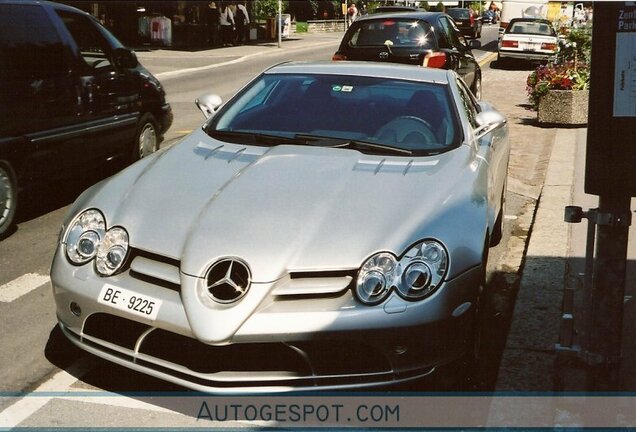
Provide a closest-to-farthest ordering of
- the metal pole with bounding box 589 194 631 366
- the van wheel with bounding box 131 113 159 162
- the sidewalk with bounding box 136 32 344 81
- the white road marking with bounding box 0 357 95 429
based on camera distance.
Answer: the metal pole with bounding box 589 194 631 366 < the white road marking with bounding box 0 357 95 429 < the van wheel with bounding box 131 113 159 162 < the sidewalk with bounding box 136 32 344 81

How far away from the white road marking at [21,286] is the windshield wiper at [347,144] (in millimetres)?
1999

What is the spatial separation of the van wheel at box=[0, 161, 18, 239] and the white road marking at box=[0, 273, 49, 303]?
0.99 metres

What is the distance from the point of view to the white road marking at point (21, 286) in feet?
18.4

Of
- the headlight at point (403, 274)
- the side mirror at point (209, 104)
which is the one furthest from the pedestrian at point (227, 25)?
the headlight at point (403, 274)

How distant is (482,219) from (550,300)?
1.30 metres

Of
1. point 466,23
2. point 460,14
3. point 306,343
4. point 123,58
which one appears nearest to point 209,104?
point 123,58

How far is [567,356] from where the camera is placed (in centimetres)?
404

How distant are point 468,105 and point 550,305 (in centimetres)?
152

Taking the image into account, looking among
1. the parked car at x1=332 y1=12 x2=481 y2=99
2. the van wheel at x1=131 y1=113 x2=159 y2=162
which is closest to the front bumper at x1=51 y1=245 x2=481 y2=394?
the van wheel at x1=131 y1=113 x2=159 y2=162

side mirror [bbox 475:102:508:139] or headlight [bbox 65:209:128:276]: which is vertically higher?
side mirror [bbox 475:102:508:139]

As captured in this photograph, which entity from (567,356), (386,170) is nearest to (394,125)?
(386,170)

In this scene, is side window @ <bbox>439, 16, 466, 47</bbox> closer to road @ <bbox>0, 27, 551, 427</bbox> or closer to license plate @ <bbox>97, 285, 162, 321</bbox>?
road @ <bbox>0, 27, 551, 427</bbox>

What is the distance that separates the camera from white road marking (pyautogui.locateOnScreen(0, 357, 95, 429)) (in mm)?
3930

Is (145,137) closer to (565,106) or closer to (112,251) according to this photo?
(112,251)
